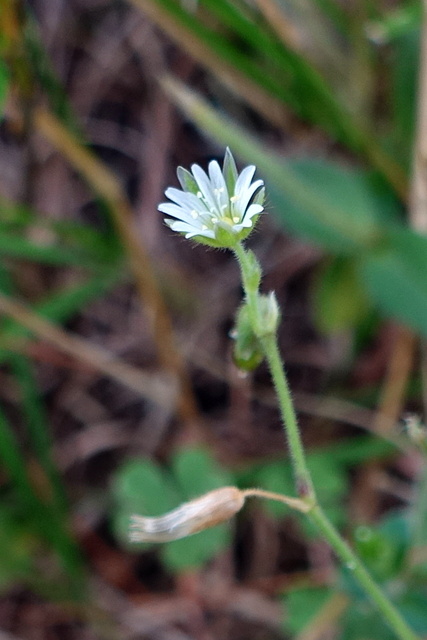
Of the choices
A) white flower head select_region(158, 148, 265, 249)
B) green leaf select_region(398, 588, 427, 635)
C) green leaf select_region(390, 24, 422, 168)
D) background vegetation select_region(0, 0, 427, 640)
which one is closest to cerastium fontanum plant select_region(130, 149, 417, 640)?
white flower head select_region(158, 148, 265, 249)

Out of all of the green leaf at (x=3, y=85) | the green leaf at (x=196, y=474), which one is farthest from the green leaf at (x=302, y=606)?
the green leaf at (x=3, y=85)

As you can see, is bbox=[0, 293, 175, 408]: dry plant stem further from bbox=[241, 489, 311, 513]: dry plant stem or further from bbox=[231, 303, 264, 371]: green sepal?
bbox=[241, 489, 311, 513]: dry plant stem

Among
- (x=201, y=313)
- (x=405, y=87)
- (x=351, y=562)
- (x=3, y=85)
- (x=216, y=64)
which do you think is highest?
(x=216, y=64)

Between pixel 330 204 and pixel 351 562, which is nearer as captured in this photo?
pixel 351 562

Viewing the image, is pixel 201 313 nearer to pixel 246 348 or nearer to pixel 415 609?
pixel 415 609

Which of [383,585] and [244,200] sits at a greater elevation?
[244,200]

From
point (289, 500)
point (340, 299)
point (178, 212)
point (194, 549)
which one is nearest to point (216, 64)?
point (340, 299)

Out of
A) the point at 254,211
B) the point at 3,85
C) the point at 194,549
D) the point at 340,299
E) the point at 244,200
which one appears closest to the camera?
the point at 254,211
